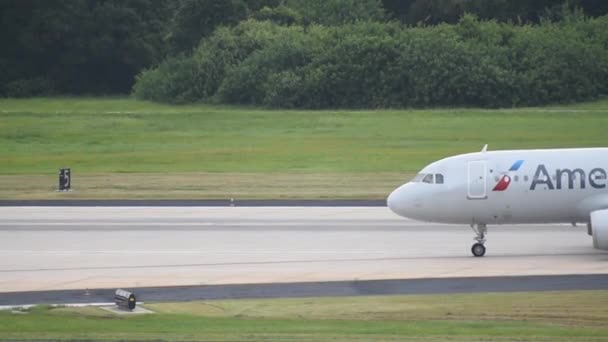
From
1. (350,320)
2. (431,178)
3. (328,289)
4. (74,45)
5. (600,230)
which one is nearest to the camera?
(350,320)

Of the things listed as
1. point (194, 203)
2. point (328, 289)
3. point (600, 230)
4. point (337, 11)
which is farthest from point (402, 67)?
point (328, 289)

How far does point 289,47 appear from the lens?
87.2m

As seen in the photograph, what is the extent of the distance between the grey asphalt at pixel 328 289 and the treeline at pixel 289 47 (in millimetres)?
52905

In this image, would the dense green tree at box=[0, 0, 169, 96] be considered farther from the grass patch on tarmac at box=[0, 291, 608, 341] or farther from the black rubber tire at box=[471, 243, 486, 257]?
the grass patch on tarmac at box=[0, 291, 608, 341]

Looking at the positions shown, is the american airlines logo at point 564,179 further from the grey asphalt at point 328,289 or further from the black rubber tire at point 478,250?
the grey asphalt at point 328,289

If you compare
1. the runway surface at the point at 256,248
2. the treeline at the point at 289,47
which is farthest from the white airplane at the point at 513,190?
the treeline at the point at 289,47

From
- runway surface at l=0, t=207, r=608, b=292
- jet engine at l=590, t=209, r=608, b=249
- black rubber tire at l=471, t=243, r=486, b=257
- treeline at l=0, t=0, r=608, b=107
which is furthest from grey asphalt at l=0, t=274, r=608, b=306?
treeline at l=0, t=0, r=608, b=107

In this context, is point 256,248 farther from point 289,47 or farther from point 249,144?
point 289,47

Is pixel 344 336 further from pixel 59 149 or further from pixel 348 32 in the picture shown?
pixel 348 32

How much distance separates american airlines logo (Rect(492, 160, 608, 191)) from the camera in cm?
3306

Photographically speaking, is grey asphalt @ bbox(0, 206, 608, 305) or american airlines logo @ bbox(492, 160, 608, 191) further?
american airlines logo @ bbox(492, 160, 608, 191)

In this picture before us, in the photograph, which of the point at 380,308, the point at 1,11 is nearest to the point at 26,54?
the point at 1,11

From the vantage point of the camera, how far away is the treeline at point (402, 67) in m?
81.9

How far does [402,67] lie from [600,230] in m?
52.1
